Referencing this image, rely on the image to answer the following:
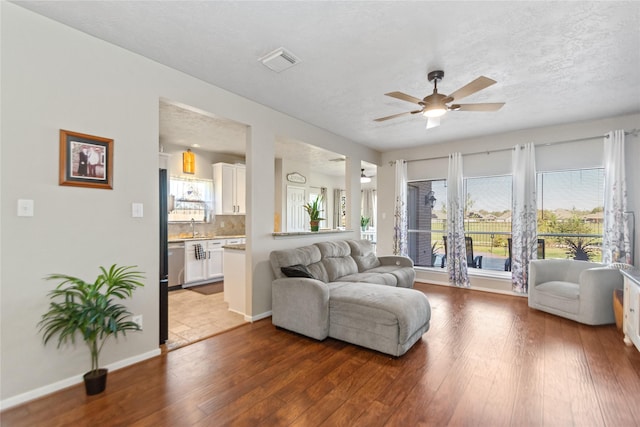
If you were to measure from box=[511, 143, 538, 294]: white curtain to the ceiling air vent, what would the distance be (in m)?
4.07

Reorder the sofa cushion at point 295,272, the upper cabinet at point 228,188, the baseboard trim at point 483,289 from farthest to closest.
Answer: the upper cabinet at point 228,188, the baseboard trim at point 483,289, the sofa cushion at point 295,272

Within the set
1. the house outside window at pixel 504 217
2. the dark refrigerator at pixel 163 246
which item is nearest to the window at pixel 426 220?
the house outside window at pixel 504 217

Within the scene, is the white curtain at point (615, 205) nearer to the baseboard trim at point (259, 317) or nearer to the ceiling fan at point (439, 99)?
the ceiling fan at point (439, 99)

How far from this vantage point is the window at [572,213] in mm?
4332

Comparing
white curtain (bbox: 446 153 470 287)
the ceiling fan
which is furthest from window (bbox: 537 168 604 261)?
the ceiling fan

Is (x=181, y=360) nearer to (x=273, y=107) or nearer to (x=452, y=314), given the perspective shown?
(x=273, y=107)

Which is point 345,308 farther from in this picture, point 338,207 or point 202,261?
point 338,207

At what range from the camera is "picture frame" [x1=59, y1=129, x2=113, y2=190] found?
7.16 ft

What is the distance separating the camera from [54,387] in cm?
210

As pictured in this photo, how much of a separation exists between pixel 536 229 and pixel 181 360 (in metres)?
5.19

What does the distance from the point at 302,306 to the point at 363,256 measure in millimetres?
2010

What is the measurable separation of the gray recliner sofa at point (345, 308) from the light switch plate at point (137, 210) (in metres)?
1.48

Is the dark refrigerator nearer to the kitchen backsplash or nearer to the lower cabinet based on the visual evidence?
the lower cabinet

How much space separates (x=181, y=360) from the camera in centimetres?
259
